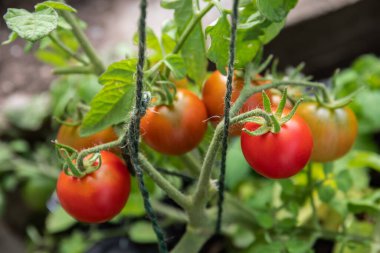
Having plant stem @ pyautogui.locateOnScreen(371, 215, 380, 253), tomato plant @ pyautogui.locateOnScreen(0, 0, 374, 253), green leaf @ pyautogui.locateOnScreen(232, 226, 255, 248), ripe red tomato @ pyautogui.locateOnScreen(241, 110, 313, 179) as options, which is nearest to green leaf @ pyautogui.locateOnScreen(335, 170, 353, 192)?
tomato plant @ pyautogui.locateOnScreen(0, 0, 374, 253)

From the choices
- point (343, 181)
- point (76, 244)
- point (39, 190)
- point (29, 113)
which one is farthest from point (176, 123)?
point (29, 113)

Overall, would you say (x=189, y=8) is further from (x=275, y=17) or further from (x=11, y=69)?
(x=11, y=69)

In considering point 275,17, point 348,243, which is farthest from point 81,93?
point 348,243

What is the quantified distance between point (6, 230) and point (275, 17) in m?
1.38

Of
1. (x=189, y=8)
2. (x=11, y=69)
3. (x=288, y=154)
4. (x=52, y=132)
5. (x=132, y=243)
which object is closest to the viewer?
(x=288, y=154)

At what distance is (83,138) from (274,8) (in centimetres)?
35

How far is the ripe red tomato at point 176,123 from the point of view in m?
0.72

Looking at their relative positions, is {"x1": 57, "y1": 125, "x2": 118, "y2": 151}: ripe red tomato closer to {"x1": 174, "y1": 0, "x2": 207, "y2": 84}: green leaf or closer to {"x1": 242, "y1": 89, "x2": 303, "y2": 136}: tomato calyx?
{"x1": 174, "y1": 0, "x2": 207, "y2": 84}: green leaf

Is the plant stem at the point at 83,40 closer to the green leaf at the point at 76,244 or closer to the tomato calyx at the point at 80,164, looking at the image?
the tomato calyx at the point at 80,164

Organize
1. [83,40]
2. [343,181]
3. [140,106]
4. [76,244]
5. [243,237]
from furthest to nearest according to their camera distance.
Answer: [76,244]
[243,237]
[343,181]
[83,40]
[140,106]

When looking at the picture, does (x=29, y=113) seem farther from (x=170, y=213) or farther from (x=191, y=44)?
(x=191, y=44)

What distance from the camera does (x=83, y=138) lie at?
0.78 m

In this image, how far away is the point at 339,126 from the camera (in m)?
0.77

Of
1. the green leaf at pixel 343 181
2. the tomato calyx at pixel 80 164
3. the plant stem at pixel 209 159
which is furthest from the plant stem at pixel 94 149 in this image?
the green leaf at pixel 343 181
